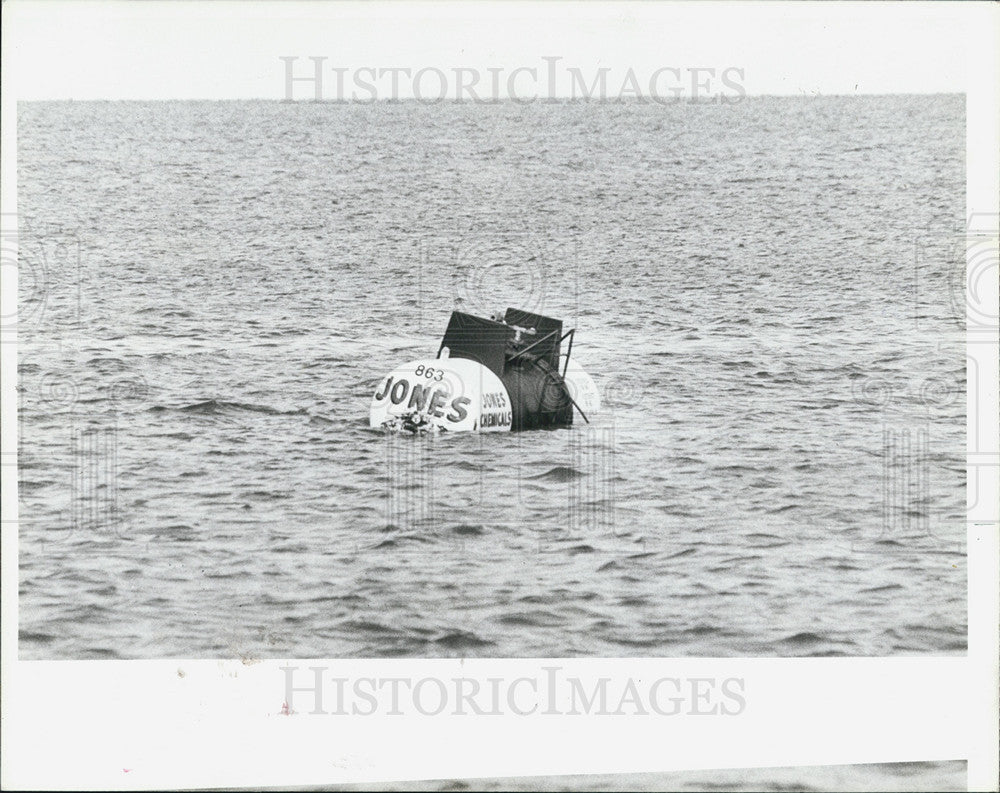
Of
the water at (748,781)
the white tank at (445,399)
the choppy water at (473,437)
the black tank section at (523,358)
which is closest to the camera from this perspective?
the water at (748,781)

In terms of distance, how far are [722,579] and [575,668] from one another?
2567mm

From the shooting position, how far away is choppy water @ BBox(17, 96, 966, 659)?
1151 centimetres

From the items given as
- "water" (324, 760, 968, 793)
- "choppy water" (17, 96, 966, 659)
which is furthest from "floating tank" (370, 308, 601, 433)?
"water" (324, 760, 968, 793)

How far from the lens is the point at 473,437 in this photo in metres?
15.9

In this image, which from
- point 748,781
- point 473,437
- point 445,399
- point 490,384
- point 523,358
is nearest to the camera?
point 748,781

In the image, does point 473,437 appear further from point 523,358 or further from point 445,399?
point 523,358

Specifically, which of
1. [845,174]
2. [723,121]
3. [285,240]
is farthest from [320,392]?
[723,121]

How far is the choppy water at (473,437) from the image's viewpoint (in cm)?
1151

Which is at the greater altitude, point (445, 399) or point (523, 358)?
point (523, 358)

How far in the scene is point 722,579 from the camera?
12148 millimetres

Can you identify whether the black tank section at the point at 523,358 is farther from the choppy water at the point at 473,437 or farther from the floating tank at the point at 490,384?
the choppy water at the point at 473,437

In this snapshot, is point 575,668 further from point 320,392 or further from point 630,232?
point 630,232

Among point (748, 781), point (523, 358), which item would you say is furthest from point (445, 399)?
point (748, 781)

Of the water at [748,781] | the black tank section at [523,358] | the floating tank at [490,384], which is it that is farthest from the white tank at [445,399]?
the water at [748,781]
